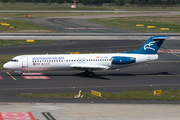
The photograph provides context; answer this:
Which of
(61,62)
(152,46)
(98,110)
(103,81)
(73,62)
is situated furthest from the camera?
(152,46)

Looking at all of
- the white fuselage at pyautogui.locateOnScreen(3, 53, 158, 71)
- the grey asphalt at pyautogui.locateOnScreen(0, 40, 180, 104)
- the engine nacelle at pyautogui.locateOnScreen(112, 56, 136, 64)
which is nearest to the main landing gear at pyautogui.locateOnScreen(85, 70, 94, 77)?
the grey asphalt at pyautogui.locateOnScreen(0, 40, 180, 104)

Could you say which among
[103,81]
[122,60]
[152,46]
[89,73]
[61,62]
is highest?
[152,46]

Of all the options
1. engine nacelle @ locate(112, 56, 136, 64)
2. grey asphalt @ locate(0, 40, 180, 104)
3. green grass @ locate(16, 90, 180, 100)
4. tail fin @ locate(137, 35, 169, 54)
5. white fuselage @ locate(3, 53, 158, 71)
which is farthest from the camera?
tail fin @ locate(137, 35, 169, 54)

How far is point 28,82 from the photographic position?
131 ft

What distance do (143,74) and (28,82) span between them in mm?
17869

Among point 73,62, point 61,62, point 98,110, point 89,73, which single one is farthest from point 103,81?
point 98,110

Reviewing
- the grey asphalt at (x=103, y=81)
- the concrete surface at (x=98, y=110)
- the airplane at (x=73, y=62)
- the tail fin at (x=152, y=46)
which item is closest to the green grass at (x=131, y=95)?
the grey asphalt at (x=103, y=81)

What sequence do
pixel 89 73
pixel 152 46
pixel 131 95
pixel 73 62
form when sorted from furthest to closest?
pixel 152 46 → pixel 89 73 → pixel 73 62 → pixel 131 95

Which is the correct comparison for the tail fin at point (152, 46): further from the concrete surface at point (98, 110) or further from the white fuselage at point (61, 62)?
the concrete surface at point (98, 110)

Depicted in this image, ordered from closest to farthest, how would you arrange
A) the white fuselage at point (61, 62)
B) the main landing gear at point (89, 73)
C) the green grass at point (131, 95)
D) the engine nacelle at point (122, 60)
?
the green grass at point (131, 95) < the white fuselage at point (61, 62) < the engine nacelle at point (122, 60) < the main landing gear at point (89, 73)

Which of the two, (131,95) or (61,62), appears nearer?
(131,95)

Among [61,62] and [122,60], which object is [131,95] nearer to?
[122,60]

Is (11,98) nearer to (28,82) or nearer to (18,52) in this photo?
(28,82)

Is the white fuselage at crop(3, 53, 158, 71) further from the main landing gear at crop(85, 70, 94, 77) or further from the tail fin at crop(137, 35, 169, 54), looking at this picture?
the main landing gear at crop(85, 70, 94, 77)
